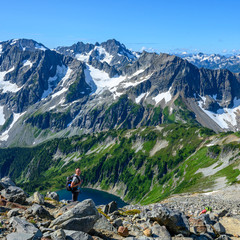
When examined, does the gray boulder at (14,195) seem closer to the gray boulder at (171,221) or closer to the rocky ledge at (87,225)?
the rocky ledge at (87,225)

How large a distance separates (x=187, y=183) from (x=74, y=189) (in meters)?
171

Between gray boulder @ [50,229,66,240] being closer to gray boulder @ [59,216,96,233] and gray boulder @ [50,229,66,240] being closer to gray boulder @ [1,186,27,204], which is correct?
gray boulder @ [59,216,96,233]

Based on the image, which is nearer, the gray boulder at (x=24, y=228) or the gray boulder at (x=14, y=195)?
the gray boulder at (x=24, y=228)

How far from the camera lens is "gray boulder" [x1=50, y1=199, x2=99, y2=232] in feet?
58.8

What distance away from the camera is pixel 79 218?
18.2 m

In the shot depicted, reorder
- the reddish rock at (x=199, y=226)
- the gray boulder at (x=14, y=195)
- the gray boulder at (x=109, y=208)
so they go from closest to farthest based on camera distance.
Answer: the reddish rock at (x=199, y=226)
the gray boulder at (x=14, y=195)
the gray boulder at (x=109, y=208)

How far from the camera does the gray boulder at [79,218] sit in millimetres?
17922

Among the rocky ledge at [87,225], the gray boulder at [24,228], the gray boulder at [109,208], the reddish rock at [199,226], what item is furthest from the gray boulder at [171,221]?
the gray boulder at [24,228]

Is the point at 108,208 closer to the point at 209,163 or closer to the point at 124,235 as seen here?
the point at 124,235

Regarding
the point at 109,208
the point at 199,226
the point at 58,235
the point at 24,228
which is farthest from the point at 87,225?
the point at 109,208

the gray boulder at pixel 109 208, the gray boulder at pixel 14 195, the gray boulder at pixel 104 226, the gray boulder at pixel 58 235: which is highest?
the gray boulder at pixel 58 235

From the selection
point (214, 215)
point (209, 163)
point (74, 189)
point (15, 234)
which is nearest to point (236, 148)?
point (209, 163)

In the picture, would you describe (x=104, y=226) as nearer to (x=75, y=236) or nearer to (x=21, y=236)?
(x=75, y=236)

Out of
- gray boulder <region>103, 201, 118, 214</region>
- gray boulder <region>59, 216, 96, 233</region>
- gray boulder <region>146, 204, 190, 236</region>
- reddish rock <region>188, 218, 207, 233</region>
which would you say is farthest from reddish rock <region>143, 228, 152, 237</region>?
gray boulder <region>103, 201, 118, 214</region>
